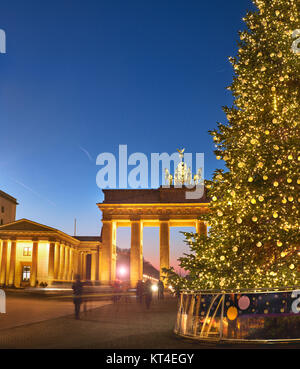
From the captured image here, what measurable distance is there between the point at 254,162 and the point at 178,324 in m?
5.41

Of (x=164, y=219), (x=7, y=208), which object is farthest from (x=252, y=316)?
(x=7, y=208)

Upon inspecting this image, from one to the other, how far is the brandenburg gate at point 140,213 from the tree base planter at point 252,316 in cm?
4969

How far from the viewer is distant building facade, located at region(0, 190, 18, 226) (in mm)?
76662

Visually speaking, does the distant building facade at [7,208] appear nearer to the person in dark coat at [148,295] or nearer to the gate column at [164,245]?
the gate column at [164,245]

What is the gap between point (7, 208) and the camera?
79.5m

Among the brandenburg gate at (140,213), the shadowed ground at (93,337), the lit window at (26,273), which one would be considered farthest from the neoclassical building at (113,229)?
the shadowed ground at (93,337)

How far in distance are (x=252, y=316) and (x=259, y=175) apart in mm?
3979

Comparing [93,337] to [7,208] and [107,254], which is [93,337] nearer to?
[107,254]

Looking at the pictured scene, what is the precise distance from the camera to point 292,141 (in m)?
10.8

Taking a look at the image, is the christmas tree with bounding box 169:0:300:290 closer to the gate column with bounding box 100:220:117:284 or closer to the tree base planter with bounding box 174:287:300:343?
the tree base planter with bounding box 174:287:300:343

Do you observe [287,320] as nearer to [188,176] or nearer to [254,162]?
[254,162]

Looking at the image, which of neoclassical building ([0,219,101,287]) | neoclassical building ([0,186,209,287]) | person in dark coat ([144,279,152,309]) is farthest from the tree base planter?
neoclassical building ([0,186,209,287])

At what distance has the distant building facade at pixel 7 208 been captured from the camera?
76.7 m
